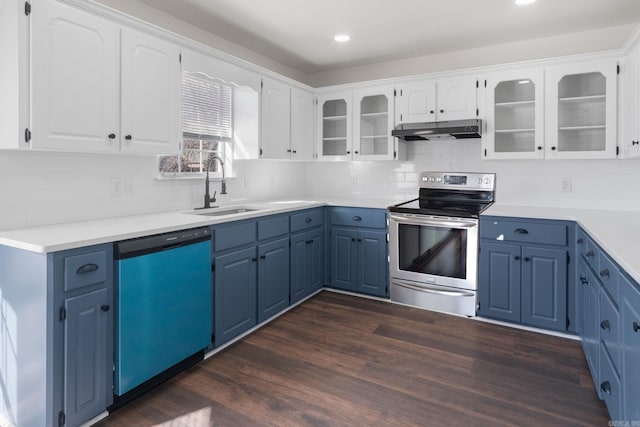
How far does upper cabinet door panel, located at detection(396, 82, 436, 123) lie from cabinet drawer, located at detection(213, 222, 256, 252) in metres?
1.95

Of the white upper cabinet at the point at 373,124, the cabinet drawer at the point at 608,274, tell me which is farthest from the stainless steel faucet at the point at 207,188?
the cabinet drawer at the point at 608,274

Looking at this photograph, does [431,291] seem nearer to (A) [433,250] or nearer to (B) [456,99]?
(A) [433,250]

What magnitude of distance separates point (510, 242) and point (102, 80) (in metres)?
3.03

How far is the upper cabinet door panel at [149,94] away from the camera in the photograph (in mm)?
2354

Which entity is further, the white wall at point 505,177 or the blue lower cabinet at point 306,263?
the blue lower cabinet at point 306,263

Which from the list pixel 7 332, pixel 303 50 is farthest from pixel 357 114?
pixel 7 332

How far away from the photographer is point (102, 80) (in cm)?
221

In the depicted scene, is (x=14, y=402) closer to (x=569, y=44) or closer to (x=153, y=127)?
(x=153, y=127)

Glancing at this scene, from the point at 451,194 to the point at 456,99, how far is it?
2.95 ft

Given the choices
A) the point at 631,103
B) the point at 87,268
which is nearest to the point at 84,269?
the point at 87,268

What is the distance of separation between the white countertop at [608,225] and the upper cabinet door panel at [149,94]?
252 centimetres

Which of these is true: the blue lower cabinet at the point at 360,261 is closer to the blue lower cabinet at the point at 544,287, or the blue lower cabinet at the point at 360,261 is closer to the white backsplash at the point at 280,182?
the white backsplash at the point at 280,182

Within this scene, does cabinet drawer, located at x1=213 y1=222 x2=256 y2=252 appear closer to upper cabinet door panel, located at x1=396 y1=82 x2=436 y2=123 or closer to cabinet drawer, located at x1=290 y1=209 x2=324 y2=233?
cabinet drawer, located at x1=290 y1=209 x2=324 y2=233

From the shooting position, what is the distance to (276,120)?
3750 mm
